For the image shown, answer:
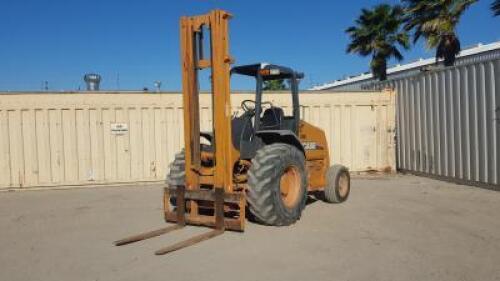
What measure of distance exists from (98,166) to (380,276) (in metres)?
9.37

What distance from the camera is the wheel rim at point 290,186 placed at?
25.5 feet

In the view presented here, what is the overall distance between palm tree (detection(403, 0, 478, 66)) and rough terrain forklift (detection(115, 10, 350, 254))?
12.4 m

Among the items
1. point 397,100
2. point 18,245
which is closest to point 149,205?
point 18,245

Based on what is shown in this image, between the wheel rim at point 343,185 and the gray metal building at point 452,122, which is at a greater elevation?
the gray metal building at point 452,122

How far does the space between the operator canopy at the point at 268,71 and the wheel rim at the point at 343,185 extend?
2158 millimetres

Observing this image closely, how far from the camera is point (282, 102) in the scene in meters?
14.0

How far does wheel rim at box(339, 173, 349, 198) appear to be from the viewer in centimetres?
964

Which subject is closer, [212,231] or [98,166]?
[212,231]

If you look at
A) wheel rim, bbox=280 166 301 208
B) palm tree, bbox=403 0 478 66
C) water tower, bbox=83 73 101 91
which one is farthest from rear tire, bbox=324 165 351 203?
palm tree, bbox=403 0 478 66

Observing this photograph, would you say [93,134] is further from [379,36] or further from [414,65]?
[414,65]

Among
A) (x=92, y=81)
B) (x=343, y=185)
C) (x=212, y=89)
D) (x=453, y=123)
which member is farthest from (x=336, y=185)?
(x=92, y=81)

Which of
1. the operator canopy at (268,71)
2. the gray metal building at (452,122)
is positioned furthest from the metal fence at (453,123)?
the operator canopy at (268,71)

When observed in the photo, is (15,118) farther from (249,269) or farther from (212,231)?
(249,269)

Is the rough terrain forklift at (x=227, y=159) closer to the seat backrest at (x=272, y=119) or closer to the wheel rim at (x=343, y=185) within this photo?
the seat backrest at (x=272, y=119)
